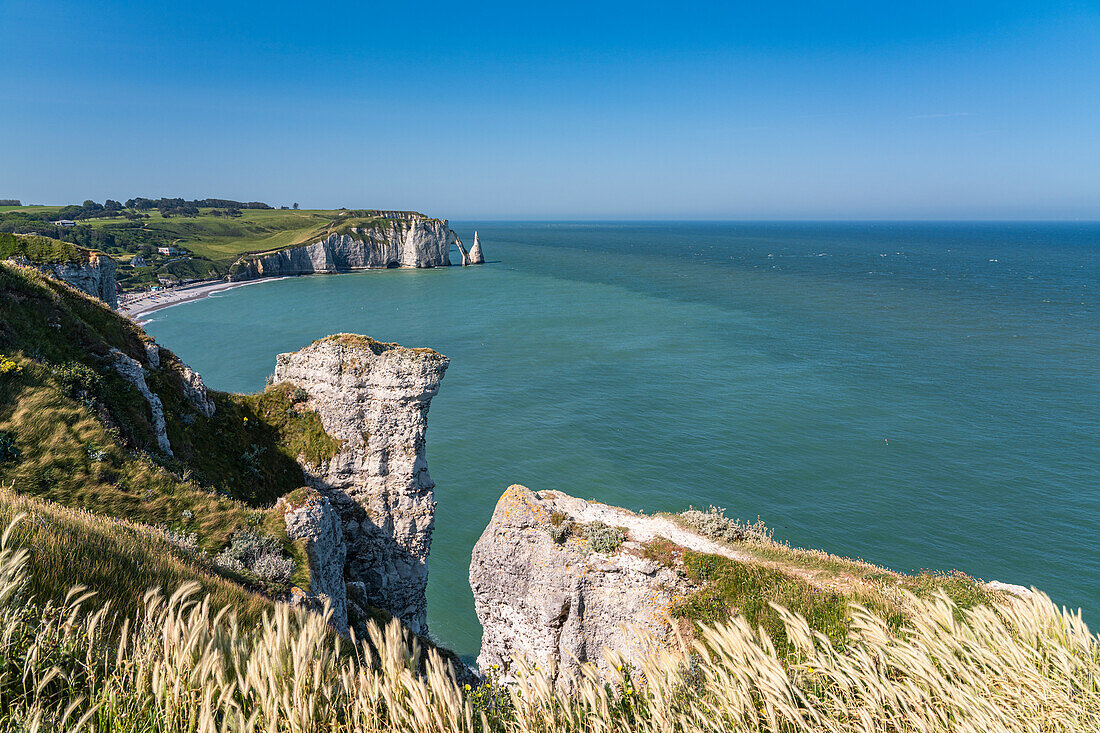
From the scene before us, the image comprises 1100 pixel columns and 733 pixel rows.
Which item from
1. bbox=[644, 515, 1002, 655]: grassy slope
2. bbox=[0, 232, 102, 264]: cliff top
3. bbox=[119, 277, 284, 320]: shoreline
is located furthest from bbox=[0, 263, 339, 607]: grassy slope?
bbox=[119, 277, 284, 320]: shoreline

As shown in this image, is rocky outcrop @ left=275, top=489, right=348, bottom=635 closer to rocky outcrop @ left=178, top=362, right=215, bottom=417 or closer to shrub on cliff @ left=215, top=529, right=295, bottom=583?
shrub on cliff @ left=215, top=529, right=295, bottom=583

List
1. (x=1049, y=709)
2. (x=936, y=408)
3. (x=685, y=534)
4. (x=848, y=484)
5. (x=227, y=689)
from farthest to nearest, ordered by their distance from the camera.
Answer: (x=936, y=408)
(x=848, y=484)
(x=685, y=534)
(x=1049, y=709)
(x=227, y=689)

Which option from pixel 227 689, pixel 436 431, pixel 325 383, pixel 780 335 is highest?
pixel 227 689

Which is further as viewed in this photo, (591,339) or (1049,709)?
(591,339)

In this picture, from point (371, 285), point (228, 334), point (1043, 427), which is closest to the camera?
point (1043, 427)

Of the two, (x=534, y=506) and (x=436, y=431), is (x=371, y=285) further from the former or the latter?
(x=534, y=506)

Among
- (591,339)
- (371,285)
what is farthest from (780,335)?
(371,285)
